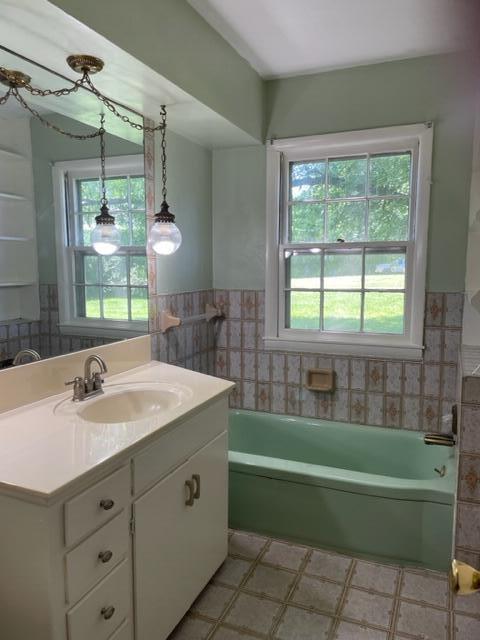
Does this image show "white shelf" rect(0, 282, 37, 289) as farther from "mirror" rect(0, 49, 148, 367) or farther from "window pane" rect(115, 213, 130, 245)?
"window pane" rect(115, 213, 130, 245)

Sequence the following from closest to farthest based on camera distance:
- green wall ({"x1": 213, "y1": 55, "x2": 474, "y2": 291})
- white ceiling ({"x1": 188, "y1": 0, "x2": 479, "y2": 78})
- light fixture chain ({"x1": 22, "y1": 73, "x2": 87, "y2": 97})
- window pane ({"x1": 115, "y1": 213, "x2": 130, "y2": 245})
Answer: light fixture chain ({"x1": 22, "y1": 73, "x2": 87, "y2": 97})
white ceiling ({"x1": 188, "y1": 0, "x2": 479, "y2": 78})
window pane ({"x1": 115, "y1": 213, "x2": 130, "y2": 245})
green wall ({"x1": 213, "y1": 55, "x2": 474, "y2": 291})

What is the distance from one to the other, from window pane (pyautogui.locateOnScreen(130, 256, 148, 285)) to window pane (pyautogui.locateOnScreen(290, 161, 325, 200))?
1099mm

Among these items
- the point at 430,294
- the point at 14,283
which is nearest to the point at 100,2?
the point at 14,283

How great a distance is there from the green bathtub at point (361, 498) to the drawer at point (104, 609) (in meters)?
1.00

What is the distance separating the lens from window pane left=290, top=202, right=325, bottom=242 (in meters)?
2.79

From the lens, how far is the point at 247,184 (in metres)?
2.89

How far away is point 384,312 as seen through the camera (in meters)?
2.70

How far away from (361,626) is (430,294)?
165 cm

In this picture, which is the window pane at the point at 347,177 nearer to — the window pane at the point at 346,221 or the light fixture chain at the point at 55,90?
the window pane at the point at 346,221

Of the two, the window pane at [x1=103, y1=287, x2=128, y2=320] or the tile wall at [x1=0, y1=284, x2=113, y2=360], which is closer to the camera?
the tile wall at [x1=0, y1=284, x2=113, y2=360]

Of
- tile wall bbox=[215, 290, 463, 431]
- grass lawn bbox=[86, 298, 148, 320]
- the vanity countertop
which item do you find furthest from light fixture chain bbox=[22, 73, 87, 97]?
tile wall bbox=[215, 290, 463, 431]

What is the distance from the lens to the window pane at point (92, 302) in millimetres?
1982

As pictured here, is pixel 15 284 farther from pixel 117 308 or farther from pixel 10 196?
pixel 117 308

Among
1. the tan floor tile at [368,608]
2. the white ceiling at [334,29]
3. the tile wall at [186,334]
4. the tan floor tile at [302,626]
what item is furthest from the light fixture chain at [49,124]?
the tan floor tile at [368,608]
